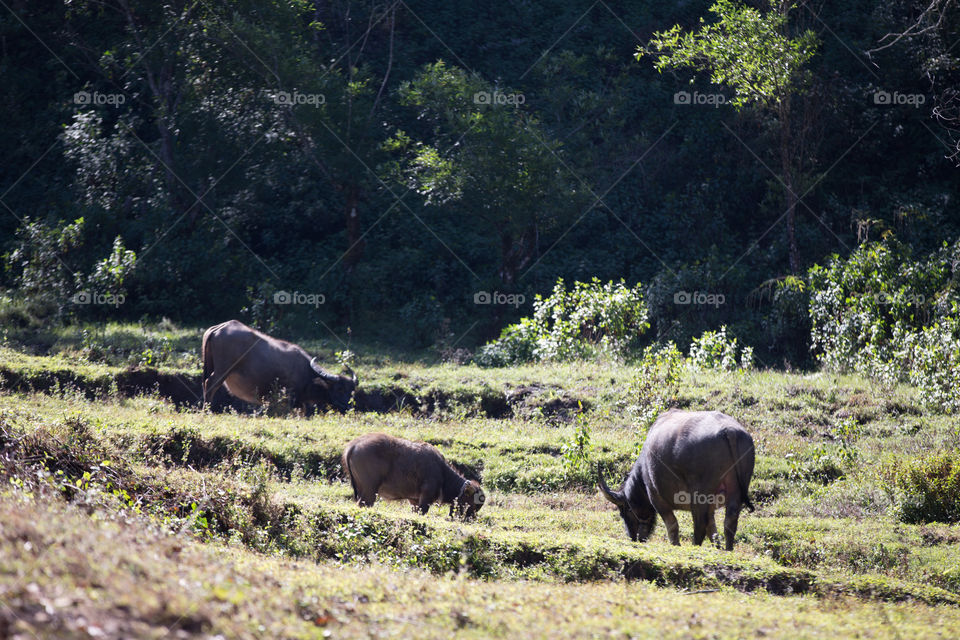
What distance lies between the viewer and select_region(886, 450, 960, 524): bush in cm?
1023

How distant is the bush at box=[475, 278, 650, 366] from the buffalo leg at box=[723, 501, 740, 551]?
846 centimetres

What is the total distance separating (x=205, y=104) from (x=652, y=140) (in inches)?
476

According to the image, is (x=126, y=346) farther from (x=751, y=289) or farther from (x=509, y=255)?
(x=751, y=289)

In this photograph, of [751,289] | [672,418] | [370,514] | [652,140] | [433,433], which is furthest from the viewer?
[652,140]

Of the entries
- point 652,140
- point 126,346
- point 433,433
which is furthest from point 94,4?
point 433,433

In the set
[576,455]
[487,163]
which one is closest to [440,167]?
[487,163]

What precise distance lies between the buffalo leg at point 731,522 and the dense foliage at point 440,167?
35.5ft

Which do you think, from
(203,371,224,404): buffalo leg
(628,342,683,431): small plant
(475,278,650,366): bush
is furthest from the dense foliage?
(628,342,683,431): small plant

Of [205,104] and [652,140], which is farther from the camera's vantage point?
[652,140]

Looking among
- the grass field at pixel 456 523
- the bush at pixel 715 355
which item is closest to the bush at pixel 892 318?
the grass field at pixel 456 523

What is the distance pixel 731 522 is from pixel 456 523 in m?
2.79

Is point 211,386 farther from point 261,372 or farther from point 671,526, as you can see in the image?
point 671,526

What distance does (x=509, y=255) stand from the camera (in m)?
22.0

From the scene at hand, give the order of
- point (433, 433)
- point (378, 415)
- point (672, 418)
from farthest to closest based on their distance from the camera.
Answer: point (378, 415)
point (433, 433)
point (672, 418)
